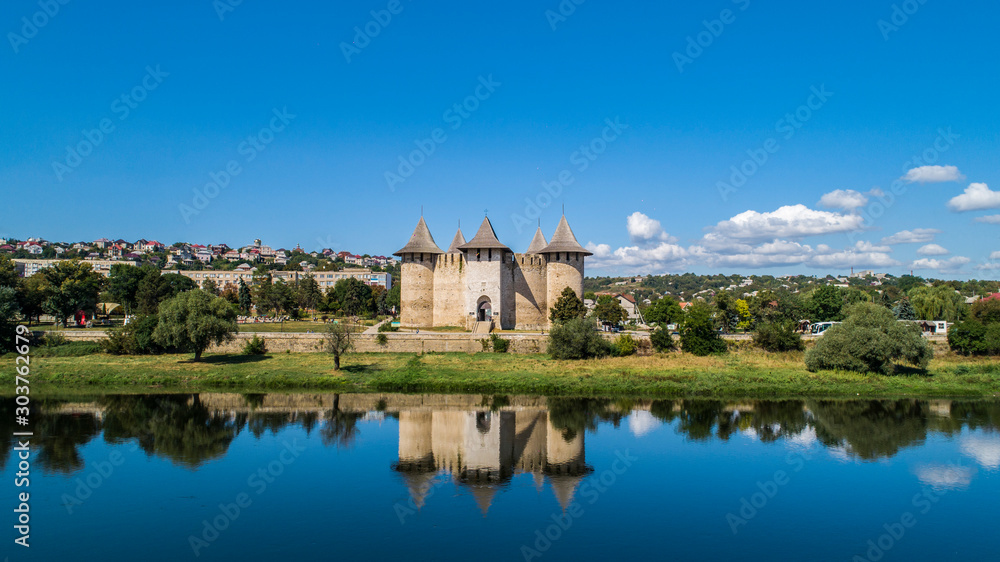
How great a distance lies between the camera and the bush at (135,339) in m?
32.7

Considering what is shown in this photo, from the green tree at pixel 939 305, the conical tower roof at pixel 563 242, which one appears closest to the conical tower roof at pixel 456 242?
the conical tower roof at pixel 563 242

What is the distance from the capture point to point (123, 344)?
33.0 metres

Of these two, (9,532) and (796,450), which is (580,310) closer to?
(796,450)

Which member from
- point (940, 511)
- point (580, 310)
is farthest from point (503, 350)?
point (940, 511)

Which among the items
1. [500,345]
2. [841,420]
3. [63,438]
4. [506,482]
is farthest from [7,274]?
[841,420]

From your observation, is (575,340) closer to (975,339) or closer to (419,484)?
(419,484)

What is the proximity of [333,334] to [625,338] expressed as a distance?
15039 millimetres

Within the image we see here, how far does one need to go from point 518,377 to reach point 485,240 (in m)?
12.8

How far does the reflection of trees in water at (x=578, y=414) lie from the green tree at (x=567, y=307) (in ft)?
36.0

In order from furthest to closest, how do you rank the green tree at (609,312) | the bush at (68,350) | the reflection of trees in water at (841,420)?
1. the green tree at (609,312)
2. the bush at (68,350)
3. the reflection of trees in water at (841,420)

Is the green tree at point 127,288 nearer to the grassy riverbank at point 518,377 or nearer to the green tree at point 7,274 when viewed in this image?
the green tree at point 7,274

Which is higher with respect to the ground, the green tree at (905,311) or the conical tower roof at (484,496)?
the green tree at (905,311)

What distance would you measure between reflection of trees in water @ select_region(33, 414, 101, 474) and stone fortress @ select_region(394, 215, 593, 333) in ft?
67.4

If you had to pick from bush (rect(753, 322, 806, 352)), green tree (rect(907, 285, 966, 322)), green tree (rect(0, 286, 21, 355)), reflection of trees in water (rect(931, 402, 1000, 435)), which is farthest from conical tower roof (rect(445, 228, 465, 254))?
green tree (rect(907, 285, 966, 322))
